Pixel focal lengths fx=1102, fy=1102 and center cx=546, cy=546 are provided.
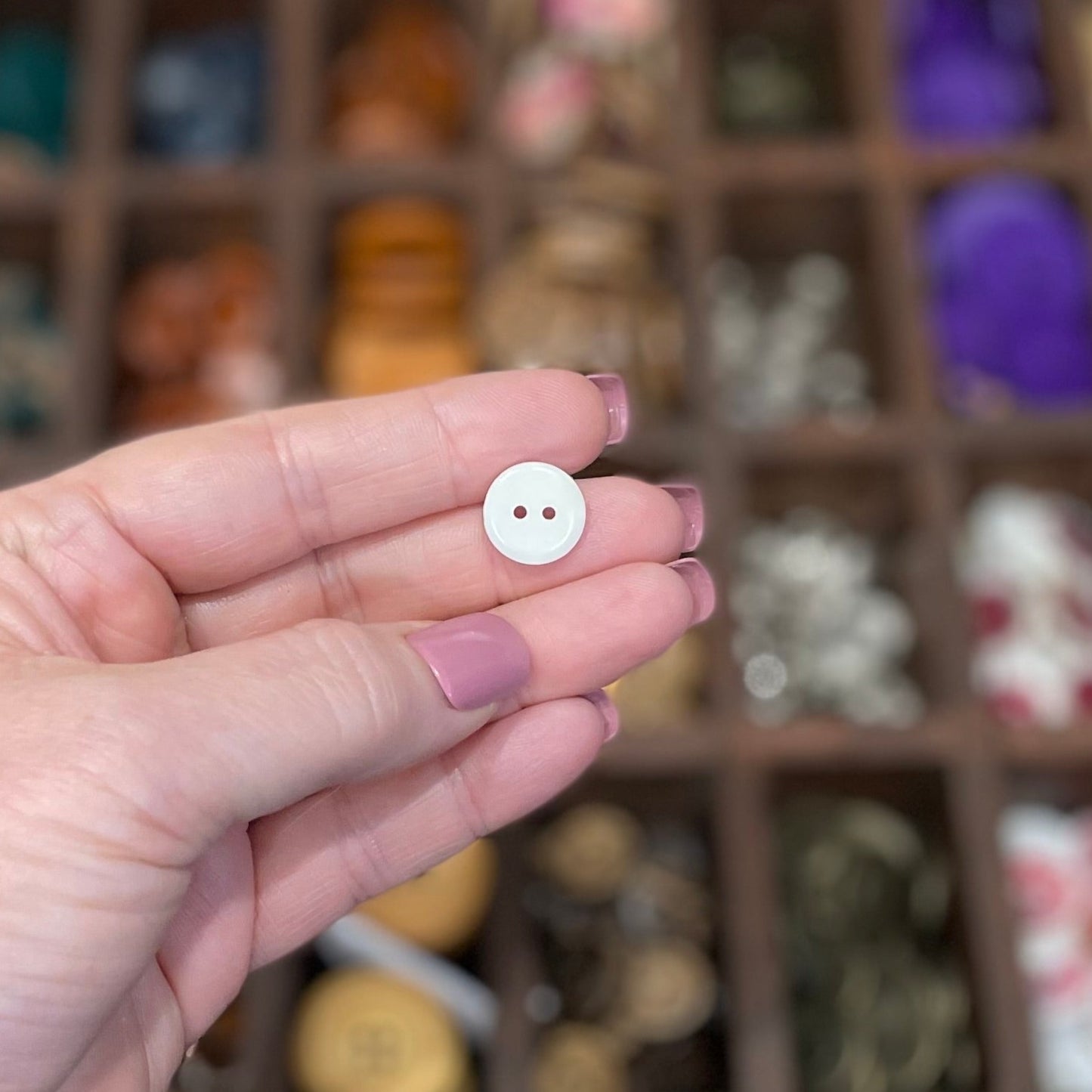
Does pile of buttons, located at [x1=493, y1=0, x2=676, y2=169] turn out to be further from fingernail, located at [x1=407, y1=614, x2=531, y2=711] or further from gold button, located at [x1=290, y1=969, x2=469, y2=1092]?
gold button, located at [x1=290, y1=969, x2=469, y2=1092]

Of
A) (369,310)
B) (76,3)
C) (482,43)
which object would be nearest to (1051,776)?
(369,310)

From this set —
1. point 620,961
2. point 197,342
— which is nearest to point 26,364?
point 197,342

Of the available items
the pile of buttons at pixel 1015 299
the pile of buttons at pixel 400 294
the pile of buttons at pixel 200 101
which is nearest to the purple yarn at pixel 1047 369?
the pile of buttons at pixel 1015 299

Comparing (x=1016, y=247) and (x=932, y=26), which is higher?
(x=932, y=26)

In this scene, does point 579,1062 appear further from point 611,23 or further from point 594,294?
point 611,23

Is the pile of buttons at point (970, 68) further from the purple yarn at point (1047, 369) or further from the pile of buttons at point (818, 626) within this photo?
the pile of buttons at point (818, 626)

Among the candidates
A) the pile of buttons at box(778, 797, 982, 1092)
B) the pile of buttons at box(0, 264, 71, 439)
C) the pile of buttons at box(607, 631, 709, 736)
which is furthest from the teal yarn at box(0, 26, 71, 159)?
the pile of buttons at box(778, 797, 982, 1092)
